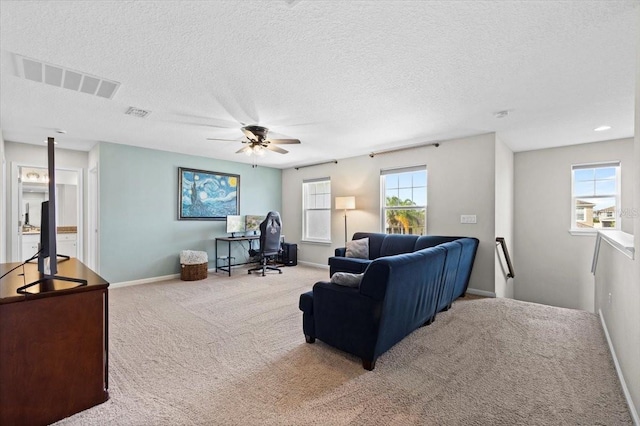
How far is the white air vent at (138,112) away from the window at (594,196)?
259 inches

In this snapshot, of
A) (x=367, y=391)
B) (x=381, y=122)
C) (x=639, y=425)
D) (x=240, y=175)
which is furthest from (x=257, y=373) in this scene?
(x=240, y=175)

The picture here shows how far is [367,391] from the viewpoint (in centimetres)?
194

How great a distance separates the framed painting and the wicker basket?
40.5 inches

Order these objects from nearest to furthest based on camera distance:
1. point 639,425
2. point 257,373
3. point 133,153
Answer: point 639,425 → point 257,373 → point 133,153

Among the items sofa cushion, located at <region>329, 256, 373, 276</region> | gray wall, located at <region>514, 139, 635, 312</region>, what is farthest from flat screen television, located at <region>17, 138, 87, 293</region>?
gray wall, located at <region>514, 139, 635, 312</region>

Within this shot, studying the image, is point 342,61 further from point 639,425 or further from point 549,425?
point 639,425

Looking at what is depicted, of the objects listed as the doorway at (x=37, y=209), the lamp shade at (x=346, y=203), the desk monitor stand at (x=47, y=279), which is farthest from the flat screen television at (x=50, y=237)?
the lamp shade at (x=346, y=203)

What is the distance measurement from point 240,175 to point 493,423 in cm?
607

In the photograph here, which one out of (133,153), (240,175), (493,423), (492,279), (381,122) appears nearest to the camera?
(493,423)

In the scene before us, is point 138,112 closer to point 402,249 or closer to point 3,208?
point 3,208

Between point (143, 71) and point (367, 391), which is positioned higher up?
point (143, 71)

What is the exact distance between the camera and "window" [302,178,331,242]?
21.9 feet

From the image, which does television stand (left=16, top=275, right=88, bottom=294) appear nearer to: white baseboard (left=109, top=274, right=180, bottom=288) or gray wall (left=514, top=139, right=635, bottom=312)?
white baseboard (left=109, top=274, right=180, bottom=288)

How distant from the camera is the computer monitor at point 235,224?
19.8ft
